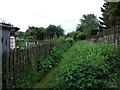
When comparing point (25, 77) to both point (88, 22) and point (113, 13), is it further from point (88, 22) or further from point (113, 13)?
point (88, 22)

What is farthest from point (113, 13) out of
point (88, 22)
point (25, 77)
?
point (88, 22)

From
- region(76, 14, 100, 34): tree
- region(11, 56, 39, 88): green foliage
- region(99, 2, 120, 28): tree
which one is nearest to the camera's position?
region(11, 56, 39, 88): green foliage

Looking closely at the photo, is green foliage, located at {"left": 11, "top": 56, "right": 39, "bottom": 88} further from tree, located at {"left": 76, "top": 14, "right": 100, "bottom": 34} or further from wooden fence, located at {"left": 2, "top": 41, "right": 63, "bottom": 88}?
tree, located at {"left": 76, "top": 14, "right": 100, "bottom": 34}

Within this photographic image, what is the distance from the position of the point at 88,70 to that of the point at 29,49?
219cm

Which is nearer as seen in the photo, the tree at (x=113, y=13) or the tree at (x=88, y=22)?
the tree at (x=113, y=13)

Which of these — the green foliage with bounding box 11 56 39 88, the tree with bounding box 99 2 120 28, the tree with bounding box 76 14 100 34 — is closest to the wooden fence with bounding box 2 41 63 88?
the green foliage with bounding box 11 56 39 88

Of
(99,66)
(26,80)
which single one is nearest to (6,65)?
(26,80)

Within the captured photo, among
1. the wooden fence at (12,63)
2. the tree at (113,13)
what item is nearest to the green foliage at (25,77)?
the wooden fence at (12,63)

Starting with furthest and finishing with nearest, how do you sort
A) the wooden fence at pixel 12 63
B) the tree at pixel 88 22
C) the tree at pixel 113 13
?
the tree at pixel 88 22, the tree at pixel 113 13, the wooden fence at pixel 12 63

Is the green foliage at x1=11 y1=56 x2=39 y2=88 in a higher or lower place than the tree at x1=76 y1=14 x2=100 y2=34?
lower

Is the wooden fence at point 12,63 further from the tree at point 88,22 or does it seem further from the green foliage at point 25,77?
the tree at point 88,22

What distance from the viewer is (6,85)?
3.46 meters

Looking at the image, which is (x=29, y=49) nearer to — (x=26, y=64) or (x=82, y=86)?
(x=26, y=64)

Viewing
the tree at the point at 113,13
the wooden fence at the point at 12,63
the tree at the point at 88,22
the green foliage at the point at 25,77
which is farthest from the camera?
the tree at the point at 88,22
